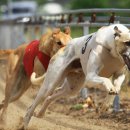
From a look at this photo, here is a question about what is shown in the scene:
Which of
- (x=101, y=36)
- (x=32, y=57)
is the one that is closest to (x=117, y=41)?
(x=101, y=36)

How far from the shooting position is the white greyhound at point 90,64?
6.55 meters

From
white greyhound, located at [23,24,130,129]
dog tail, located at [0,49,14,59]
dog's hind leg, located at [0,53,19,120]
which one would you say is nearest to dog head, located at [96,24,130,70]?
white greyhound, located at [23,24,130,129]

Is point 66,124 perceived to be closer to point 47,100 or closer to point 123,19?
point 47,100

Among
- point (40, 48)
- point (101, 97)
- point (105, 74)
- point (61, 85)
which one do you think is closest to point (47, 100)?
point (61, 85)

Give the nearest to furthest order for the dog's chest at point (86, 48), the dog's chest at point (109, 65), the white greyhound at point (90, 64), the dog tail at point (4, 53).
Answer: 1. the white greyhound at point (90, 64)
2. the dog's chest at point (109, 65)
3. the dog's chest at point (86, 48)
4. the dog tail at point (4, 53)

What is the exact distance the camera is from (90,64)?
680 cm

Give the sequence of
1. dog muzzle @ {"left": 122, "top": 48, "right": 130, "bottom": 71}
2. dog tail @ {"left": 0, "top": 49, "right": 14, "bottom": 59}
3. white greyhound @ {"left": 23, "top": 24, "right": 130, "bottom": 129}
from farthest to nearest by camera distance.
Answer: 1. dog tail @ {"left": 0, "top": 49, "right": 14, "bottom": 59}
2. white greyhound @ {"left": 23, "top": 24, "right": 130, "bottom": 129}
3. dog muzzle @ {"left": 122, "top": 48, "right": 130, "bottom": 71}

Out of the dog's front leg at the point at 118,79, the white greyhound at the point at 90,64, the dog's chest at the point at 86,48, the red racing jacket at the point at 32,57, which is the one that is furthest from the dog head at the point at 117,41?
the red racing jacket at the point at 32,57

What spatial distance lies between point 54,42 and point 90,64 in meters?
1.71

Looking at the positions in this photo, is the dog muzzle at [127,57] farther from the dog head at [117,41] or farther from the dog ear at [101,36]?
the dog ear at [101,36]

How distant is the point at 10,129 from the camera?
27.9 feet

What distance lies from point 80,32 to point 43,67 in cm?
306

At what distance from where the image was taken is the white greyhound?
6.55m

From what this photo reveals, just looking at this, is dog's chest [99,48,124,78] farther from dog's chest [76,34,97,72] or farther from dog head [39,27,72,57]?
dog head [39,27,72,57]
